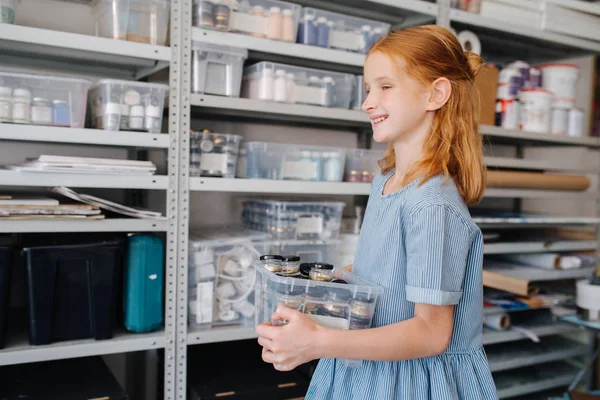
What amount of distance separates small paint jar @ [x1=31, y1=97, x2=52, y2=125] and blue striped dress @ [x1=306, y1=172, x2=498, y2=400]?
1002 millimetres

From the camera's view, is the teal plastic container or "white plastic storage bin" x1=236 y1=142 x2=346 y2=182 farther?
"white plastic storage bin" x1=236 y1=142 x2=346 y2=182

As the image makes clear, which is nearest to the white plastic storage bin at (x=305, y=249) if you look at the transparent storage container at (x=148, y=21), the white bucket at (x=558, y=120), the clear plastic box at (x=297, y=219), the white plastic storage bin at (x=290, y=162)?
the clear plastic box at (x=297, y=219)

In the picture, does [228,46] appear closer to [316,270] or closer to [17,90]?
[17,90]


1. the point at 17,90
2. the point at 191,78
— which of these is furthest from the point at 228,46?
the point at 17,90

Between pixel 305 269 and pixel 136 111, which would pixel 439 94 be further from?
pixel 136 111

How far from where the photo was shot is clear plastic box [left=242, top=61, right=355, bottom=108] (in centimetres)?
180

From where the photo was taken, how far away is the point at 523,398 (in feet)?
8.21

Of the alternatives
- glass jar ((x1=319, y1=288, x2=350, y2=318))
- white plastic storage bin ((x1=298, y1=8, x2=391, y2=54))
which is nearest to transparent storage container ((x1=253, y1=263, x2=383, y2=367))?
glass jar ((x1=319, y1=288, x2=350, y2=318))

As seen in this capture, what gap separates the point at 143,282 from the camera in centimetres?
165

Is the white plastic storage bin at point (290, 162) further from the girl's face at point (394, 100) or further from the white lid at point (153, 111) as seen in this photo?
the girl's face at point (394, 100)

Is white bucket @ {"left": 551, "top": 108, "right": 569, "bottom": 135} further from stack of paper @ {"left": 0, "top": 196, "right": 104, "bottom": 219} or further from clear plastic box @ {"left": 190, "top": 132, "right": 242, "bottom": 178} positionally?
stack of paper @ {"left": 0, "top": 196, "right": 104, "bottom": 219}

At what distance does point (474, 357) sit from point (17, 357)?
47.9 inches

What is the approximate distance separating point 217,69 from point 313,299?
1.03m

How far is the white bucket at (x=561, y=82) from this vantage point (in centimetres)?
233
